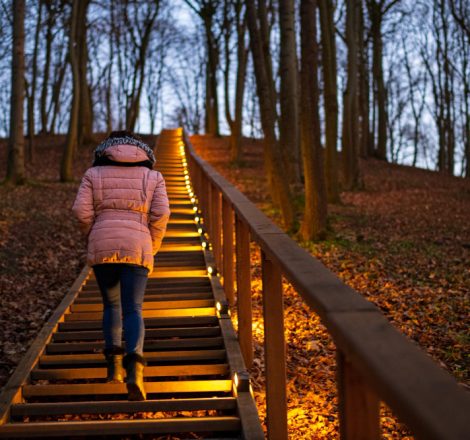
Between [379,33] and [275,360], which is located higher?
[379,33]

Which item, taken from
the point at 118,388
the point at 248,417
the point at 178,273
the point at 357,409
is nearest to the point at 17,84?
the point at 178,273

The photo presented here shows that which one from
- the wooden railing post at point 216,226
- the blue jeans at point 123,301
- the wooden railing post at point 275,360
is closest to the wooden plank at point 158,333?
the blue jeans at point 123,301

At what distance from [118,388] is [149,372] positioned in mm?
410

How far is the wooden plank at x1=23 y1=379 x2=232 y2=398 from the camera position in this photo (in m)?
4.14

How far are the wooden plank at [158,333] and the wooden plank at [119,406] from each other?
1.40 meters

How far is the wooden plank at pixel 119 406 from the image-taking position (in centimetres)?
385

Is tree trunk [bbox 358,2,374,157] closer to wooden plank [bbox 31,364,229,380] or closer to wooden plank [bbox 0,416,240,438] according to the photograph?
wooden plank [bbox 31,364,229,380]

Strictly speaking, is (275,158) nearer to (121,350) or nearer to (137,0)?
(121,350)

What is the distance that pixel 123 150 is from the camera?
4129 millimetres

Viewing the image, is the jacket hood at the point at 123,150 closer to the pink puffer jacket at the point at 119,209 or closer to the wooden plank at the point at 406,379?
the pink puffer jacket at the point at 119,209

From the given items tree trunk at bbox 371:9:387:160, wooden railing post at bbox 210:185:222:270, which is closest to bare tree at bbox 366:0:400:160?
tree trunk at bbox 371:9:387:160

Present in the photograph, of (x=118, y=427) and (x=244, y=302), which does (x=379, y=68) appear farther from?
(x=118, y=427)

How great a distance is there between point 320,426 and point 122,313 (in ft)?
4.98

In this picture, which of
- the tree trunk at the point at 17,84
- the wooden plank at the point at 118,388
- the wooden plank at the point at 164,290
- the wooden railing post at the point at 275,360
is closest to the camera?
the wooden railing post at the point at 275,360
